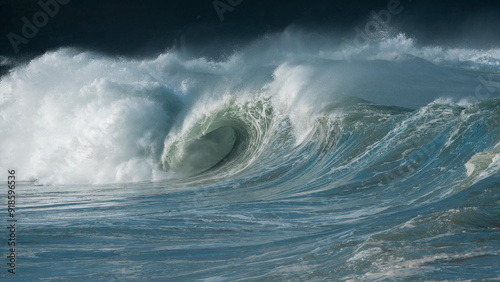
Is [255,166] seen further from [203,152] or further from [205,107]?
[205,107]

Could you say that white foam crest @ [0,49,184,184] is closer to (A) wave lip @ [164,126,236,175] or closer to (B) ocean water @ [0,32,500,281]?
(B) ocean water @ [0,32,500,281]

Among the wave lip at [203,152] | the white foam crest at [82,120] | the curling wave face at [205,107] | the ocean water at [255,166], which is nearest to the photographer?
the ocean water at [255,166]

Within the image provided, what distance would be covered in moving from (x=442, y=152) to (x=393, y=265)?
4.22 metres

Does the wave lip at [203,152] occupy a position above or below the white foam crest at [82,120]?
below

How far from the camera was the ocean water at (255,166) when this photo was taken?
4398mm

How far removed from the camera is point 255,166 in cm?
1018

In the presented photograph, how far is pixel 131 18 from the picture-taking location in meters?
38.8

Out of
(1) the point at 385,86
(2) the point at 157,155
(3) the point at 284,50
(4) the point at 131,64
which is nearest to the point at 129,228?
(2) the point at 157,155

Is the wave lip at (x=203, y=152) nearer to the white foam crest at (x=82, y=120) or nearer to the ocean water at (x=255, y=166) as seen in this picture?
the ocean water at (x=255, y=166)

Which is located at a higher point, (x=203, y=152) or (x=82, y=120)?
(x=82, y=120)

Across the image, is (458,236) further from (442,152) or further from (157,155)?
(157,155)

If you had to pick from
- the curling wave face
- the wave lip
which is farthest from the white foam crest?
the wave lip

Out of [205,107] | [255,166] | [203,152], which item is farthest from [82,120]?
[255,166]

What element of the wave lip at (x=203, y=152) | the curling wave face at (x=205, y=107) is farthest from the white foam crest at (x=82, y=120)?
the wave lip at (x=203, y=152)
